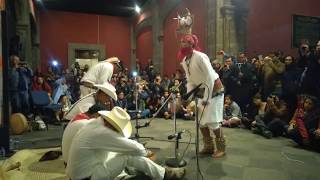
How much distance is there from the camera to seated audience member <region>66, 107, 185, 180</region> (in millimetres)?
2590

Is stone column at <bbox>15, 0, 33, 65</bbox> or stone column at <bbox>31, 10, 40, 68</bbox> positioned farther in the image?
stone column at <bbox>31, 10, 40, 68</bbox>

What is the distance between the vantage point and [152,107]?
30.3ft

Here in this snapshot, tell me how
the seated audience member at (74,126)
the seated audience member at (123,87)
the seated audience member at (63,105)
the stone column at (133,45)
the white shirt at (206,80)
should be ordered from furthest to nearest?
the stone column at (133,45), the seated audience member at (123,87), the seated audience member at (63,105), the white shirt at (206,80), the seated audience member at (74,126)

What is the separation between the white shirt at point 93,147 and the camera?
8.49 ft

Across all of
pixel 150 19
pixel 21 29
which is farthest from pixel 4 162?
pixel 150 19

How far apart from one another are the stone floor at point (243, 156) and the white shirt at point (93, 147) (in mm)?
1051

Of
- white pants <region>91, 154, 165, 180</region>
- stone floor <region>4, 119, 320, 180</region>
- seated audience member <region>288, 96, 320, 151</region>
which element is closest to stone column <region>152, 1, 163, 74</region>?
stone floor <region>4, 119, 320, 180</region>

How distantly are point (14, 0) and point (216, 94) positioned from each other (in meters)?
7.60

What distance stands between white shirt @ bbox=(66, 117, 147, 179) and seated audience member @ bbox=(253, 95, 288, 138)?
370 cm

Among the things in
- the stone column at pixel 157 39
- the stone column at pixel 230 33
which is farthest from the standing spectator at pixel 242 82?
the stone column at pixel 157 39

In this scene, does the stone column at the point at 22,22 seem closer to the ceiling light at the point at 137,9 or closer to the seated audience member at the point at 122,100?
the seated audience member at the point at 122,100

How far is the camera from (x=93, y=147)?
262cm

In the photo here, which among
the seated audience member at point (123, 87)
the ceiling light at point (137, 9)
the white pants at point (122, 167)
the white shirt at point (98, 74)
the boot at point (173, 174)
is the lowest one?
the boot at point (173, 174)

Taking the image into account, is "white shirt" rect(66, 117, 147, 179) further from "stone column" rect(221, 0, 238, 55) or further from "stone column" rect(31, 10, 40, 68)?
"stone column" rect(31, 10, 40, 68)
